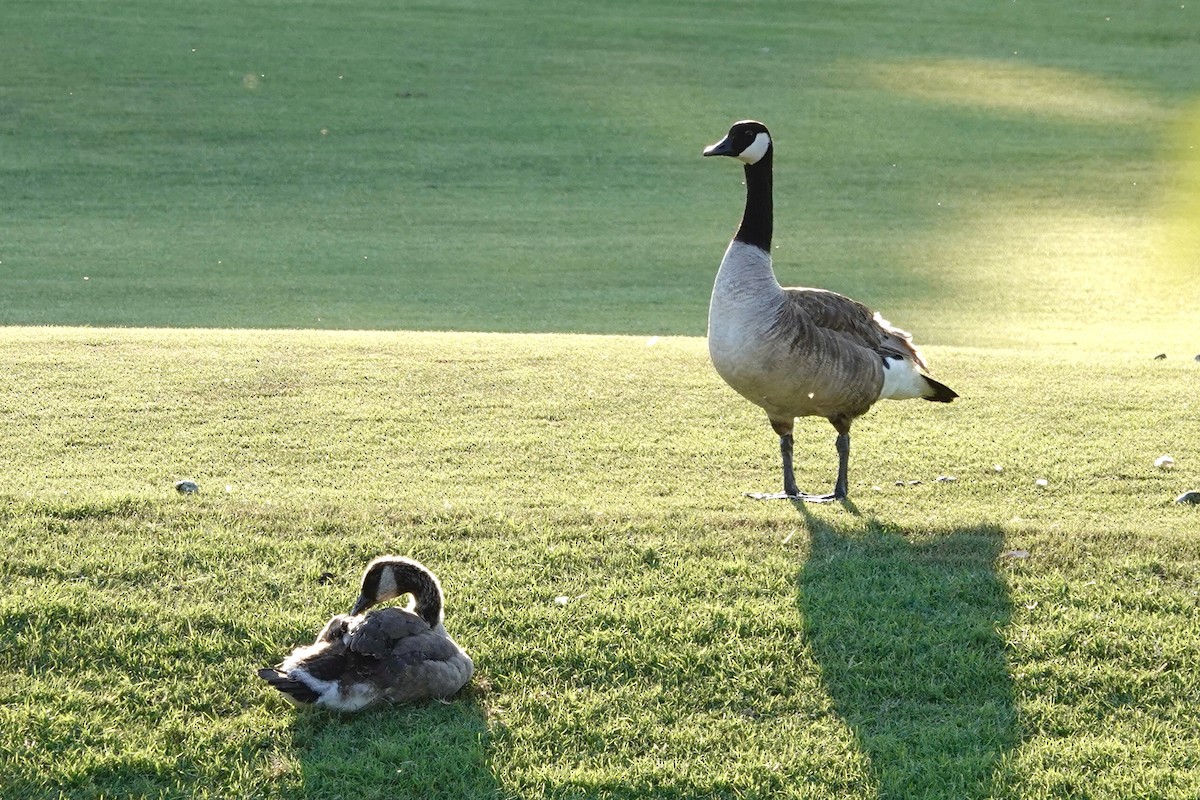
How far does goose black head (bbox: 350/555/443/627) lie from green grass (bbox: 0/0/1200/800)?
0.38 m

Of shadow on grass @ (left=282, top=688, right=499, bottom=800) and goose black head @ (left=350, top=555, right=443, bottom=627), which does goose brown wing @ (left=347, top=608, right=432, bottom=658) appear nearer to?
goose black head @ (left=350, top=555, right=443, bottom=627)

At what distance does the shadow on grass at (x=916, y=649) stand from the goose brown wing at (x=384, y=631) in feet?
6.34

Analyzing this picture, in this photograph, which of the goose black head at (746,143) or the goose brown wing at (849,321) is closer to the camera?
the goose brown wing at (849,321)

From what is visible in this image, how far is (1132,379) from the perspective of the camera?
11.8m

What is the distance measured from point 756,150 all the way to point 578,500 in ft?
8.60

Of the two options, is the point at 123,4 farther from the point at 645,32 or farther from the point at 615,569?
the point at 615,569

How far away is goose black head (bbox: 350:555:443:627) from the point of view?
236 inches

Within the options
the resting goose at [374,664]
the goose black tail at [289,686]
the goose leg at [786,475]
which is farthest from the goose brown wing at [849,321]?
the goose black tail at [289,686]

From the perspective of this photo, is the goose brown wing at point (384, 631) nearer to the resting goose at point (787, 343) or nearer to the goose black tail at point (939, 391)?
the resting goose at point (787, 343)

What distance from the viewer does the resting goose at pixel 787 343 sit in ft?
26.6

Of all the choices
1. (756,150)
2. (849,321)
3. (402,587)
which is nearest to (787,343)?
(849,321)

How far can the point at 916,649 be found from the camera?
6258 mm

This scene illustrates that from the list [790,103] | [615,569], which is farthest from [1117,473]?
[790,103]

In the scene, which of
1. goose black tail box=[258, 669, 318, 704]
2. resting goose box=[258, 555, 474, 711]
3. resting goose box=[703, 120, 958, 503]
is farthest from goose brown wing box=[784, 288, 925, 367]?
goose black tail box=[258, 669, 318, 704]
